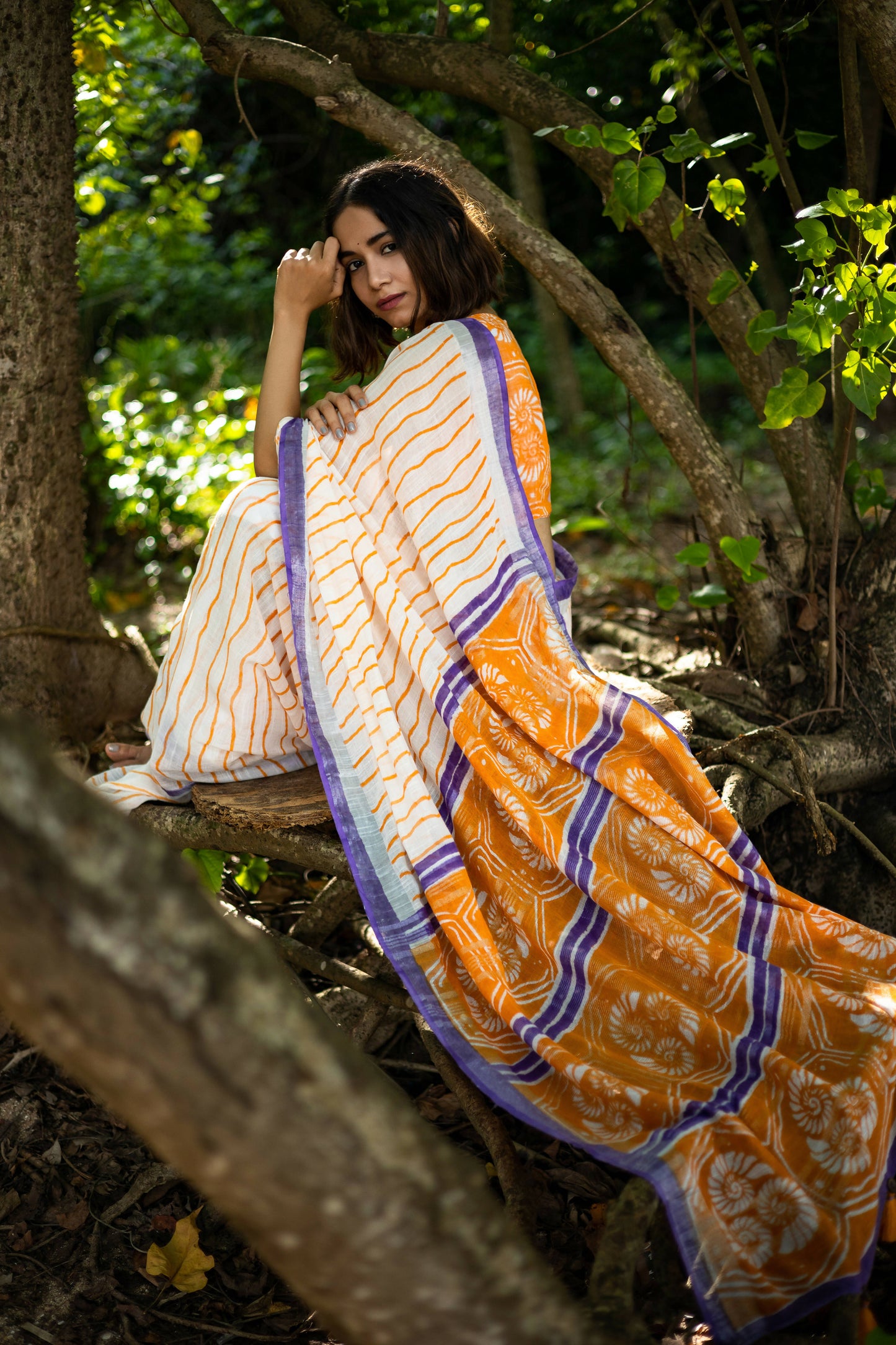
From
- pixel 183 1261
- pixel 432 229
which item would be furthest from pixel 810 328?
pixel 183 1261

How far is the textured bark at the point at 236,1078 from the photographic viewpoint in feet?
2.79

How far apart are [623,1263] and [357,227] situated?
2121mm

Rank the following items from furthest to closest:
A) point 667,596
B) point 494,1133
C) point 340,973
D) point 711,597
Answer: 1. point 667,596
2. point 711,597
3. point 340,973
4. point 494,1133

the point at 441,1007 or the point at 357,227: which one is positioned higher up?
the point at 357,227

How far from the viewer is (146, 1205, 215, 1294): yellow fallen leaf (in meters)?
1.73

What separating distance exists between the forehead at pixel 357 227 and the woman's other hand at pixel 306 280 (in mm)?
24

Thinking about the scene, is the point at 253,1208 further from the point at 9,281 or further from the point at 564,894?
the point at 9,281

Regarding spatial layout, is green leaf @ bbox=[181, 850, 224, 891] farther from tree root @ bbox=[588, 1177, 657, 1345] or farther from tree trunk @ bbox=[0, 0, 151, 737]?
tree root @ bbox=[588, 1177, 657, 1345]

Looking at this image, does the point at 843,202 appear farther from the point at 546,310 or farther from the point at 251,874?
the point at 546,310

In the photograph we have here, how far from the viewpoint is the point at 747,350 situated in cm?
273

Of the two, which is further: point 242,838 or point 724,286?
point 724,286

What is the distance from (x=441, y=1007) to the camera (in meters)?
1.77

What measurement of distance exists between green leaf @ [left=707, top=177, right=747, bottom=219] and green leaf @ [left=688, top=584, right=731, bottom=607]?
945 millimetres

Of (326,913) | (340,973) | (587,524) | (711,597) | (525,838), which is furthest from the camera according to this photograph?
(587,524)
